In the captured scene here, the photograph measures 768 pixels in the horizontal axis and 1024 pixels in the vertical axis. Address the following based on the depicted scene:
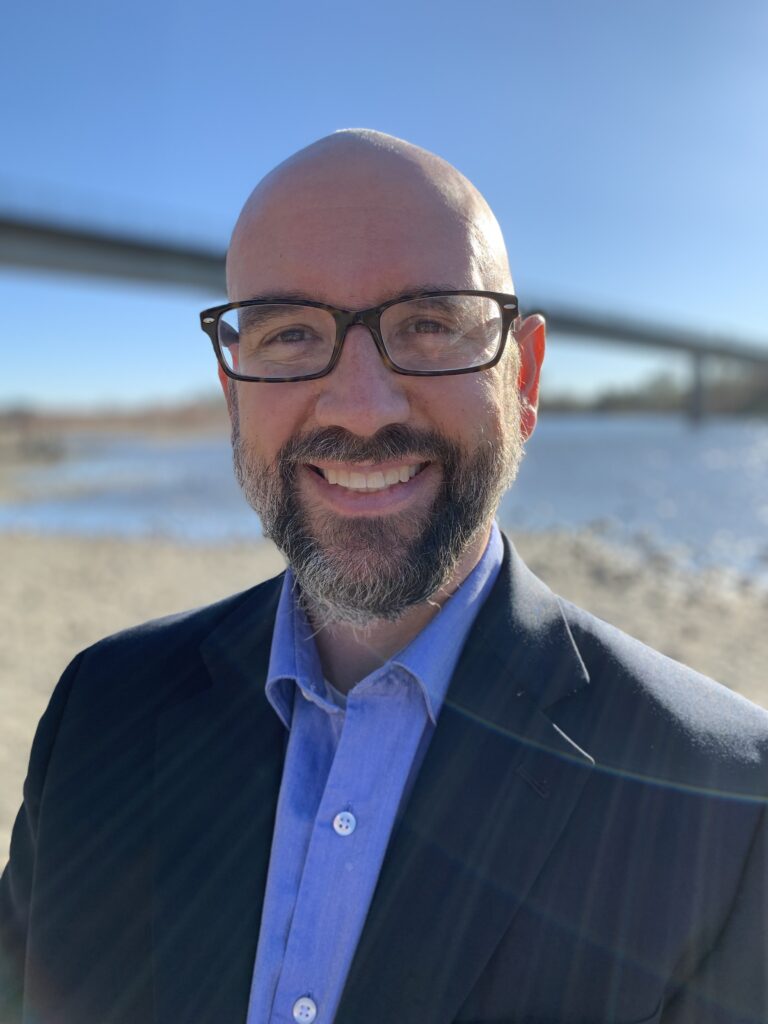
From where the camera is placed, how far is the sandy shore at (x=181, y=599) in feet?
22.7

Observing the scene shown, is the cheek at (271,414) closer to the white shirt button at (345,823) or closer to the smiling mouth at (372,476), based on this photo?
the smiling mouth at (372,476)

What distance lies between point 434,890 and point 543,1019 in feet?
0.87

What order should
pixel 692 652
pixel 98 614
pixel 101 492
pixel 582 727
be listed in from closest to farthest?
pixel 582 727
pixel 692 652
pixel 98 614
pixel 101 492

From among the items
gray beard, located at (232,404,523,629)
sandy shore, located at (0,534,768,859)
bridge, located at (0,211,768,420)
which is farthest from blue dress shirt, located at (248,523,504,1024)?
bridge, located at (0,211,768,420)

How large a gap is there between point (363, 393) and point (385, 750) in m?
0.70

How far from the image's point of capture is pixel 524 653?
1.56m

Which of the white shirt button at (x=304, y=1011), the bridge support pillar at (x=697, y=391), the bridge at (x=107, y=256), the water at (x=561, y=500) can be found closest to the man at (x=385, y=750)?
the white shirt button at (x=304, y=1011)

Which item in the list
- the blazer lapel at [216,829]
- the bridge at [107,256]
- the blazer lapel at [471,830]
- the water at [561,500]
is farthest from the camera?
the bridge at [107,256]

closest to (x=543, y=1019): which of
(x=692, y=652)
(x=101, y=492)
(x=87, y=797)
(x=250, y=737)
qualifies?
(x=250, y=737)

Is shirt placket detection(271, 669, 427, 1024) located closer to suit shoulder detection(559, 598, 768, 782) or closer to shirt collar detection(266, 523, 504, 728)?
shirt collar detection(266, 523, 504, 728)

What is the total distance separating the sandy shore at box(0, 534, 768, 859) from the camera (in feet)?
22.7

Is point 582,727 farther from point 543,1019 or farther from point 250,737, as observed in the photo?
point 250,737

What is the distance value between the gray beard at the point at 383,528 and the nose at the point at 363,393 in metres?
0.02

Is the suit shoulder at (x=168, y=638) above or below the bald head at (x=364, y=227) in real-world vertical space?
below
